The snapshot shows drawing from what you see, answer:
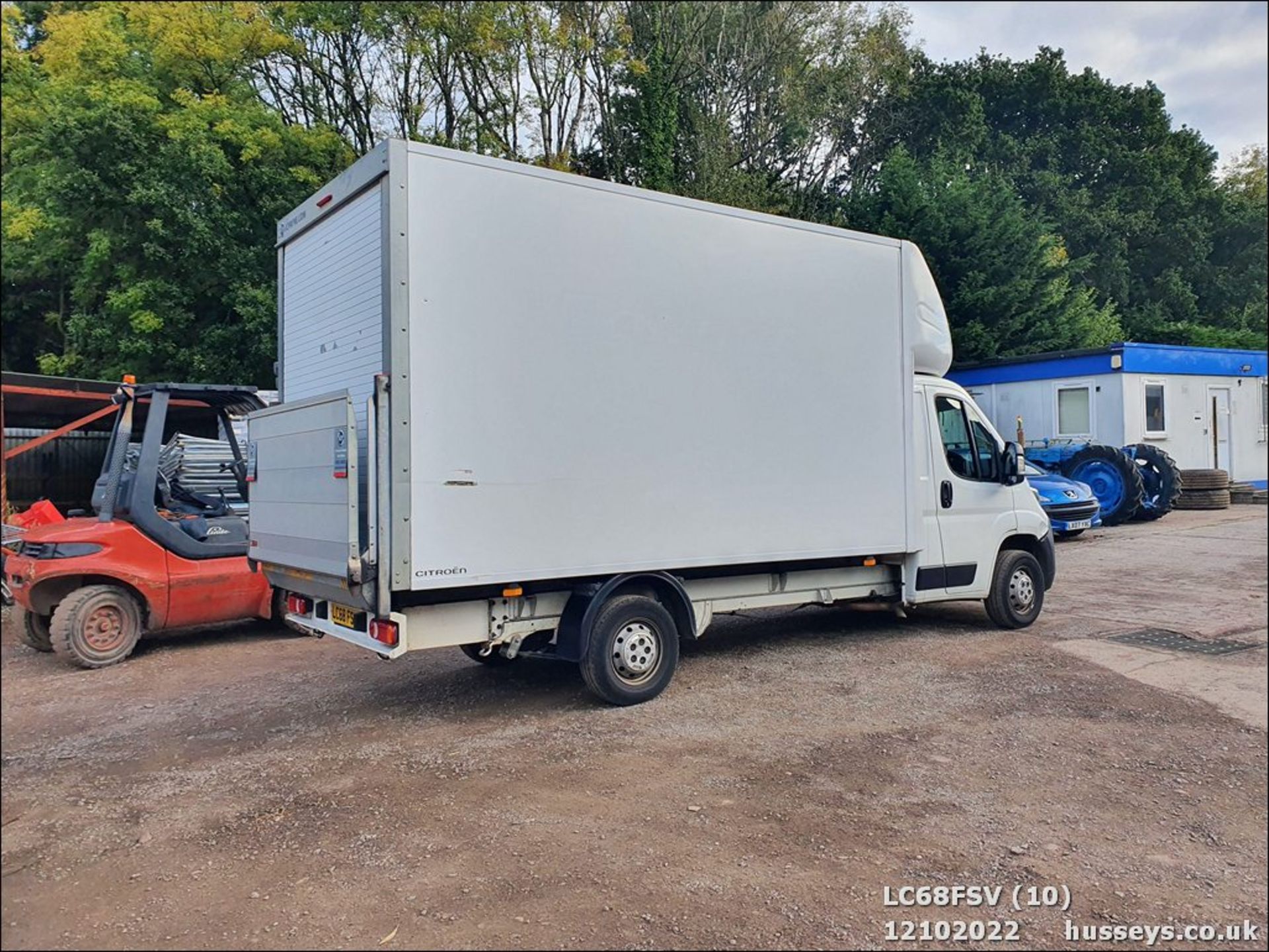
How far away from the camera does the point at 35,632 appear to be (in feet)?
26.6

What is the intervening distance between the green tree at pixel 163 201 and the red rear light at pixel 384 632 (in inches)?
535

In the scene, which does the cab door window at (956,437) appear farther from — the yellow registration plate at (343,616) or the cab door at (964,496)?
the yellow registration plate at (343,616)

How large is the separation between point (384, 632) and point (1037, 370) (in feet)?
59.5

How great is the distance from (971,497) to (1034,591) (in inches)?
50.5

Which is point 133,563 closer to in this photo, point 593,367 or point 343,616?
point 343,616

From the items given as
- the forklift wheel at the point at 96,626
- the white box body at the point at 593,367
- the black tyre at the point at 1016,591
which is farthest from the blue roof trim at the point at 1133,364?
the forklift wheel at the point at 96,626

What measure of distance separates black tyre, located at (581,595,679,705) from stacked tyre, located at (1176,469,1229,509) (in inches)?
643

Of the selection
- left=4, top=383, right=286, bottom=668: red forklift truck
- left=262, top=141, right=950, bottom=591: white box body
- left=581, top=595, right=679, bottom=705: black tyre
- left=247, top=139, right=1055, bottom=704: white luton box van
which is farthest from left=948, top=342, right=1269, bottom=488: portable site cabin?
left=4, top=383, right=286, bottom=668: red forklift truck

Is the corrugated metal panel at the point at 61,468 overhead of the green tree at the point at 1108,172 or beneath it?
beneath

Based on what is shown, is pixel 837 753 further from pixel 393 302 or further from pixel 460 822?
pixel 393 302

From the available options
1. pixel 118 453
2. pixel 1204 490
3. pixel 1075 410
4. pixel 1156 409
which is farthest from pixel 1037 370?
pixel 118 453

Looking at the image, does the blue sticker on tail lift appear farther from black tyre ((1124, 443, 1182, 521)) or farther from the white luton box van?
black tyre ((1124, 443, 1182, 521))

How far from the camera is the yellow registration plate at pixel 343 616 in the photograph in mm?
5566

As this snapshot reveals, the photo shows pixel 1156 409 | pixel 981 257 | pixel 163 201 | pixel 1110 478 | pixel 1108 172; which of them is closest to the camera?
pixel 163 201
